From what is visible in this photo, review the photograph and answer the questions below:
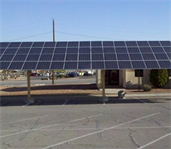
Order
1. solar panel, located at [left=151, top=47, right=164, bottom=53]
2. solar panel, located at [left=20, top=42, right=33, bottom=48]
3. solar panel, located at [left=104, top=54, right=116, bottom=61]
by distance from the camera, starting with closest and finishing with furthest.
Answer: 1. solar panel, located at [left=104, top=54, right=116, bottom=61]
2. solar panel, located at [left=151, top=47, right=164, bottom=53]
3. solar panel, located at [left=20, top=42, right=33, bottom=48]

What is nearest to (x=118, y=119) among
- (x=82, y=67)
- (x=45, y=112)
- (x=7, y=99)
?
(x=45, y=112)

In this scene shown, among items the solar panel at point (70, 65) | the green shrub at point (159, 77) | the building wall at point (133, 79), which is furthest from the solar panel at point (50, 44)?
the green shrub at point (159, 77)

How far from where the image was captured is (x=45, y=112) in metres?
16.0

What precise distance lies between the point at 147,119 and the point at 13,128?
5.90 metres

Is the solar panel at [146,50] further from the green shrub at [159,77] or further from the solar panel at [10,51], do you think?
the solar panel at [10,51]

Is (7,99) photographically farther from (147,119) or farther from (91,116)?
(147,119)

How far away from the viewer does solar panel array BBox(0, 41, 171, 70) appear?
62.2 ft

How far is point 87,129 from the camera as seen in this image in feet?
37.2

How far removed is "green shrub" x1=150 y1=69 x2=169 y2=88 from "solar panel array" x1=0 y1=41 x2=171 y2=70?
603 centimetres

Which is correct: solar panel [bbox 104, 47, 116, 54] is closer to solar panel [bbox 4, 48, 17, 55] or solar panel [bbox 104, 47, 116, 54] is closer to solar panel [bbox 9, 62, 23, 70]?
solar panel [bbox 9, 62, 23, 70]

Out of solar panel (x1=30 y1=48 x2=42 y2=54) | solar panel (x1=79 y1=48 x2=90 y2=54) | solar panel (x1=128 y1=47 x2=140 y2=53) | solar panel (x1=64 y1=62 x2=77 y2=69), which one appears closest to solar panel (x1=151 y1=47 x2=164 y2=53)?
solar panel (x1=128 y1=47 x2=140 y2=53)

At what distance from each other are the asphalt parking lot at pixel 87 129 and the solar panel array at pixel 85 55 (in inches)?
138

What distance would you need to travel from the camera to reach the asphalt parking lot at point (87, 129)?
911 centimetres

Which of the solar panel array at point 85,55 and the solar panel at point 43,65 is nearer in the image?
the solar panel at point 43,65
